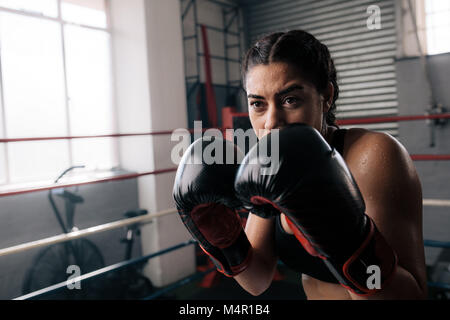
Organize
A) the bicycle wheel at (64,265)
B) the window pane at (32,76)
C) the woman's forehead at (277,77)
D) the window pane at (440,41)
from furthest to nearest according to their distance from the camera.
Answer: the window pane at (440,41) → the window pane at (32,76) → the bicycle wheel at (64,265) → the woman's forehead at (277,77)

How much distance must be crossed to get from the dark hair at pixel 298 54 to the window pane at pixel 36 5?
290 cm

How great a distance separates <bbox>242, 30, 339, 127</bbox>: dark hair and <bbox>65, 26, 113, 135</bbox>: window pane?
3007 mm

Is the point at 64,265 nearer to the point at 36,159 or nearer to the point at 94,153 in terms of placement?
the point at 36,159

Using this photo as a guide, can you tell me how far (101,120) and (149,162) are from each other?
664mm

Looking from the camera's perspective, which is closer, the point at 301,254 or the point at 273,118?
the point at 273,118

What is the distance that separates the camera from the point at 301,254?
958 millimetres

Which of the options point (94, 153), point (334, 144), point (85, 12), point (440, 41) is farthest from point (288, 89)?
point (440, 41)

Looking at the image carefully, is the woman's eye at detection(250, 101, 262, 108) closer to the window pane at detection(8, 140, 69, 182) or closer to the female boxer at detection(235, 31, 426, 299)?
the female boxer at detection(235, 31, 426, 299)

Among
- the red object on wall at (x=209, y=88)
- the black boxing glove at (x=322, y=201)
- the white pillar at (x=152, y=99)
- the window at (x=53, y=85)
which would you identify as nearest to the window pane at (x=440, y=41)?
the red object on wall at (x=209, y=88)

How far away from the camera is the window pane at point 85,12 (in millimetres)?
3484

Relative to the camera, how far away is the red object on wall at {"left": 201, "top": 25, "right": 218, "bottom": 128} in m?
4.66

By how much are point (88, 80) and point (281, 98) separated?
3.26m

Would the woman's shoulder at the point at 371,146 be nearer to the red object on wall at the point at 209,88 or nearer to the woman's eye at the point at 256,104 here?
the woman's eye at the point at 256,104

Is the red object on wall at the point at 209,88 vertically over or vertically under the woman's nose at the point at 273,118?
over
